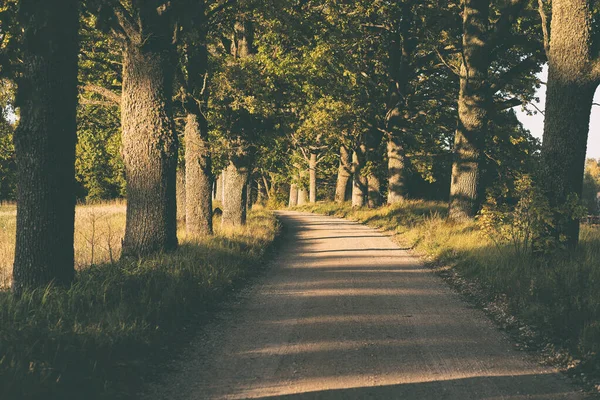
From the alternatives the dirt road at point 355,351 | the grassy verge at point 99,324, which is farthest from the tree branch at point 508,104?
the grassy verge at point 99,324

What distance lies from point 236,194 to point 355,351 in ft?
41.9

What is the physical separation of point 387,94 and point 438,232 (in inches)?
495

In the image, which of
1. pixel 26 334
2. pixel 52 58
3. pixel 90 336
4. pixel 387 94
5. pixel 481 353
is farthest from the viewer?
pixel 387 94

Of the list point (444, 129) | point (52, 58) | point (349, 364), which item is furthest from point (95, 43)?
point (444, 129)

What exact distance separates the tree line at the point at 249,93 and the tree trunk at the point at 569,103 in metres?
0.02

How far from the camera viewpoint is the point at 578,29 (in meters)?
10.1

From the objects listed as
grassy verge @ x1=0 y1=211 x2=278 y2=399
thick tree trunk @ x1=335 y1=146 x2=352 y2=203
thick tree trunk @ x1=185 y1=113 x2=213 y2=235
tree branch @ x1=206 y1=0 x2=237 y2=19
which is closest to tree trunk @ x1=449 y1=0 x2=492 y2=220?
thick tree trunk @ x1=185 y1=113 x2=213 y2=235

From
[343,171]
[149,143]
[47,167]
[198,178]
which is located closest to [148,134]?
[149,143]

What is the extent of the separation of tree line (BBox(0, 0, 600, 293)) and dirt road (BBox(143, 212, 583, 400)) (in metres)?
2.48

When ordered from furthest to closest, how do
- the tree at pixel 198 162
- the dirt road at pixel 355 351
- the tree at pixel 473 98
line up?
the tree at pixel 473 98 < the tree at pixel 198 162 < the dirt road at pixel 355 351

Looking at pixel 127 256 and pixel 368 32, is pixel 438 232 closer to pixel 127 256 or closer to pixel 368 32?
pixel 127 256

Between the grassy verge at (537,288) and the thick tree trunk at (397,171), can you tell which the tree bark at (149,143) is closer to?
the grassy verge at (537,288)

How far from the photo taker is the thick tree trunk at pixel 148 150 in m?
10.4

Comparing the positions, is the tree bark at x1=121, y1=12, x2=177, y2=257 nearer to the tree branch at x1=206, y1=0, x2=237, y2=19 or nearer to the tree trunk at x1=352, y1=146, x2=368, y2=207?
the tree branch at x1=206, y1=0, x2=237, y2=19
